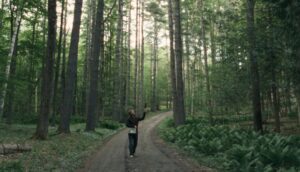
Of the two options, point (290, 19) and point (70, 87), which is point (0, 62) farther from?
point (290, 19)

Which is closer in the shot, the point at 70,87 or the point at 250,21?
the point at 250,21

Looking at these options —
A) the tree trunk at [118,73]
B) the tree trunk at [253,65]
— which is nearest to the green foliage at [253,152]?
the tree trunk at [253,65]

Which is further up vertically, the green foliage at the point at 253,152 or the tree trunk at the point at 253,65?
the tree trunk at the point at 253,65

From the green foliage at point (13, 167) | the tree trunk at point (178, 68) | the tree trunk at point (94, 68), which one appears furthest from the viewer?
the tree trunk at point (178, 68)

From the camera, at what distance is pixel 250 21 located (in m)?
16.1

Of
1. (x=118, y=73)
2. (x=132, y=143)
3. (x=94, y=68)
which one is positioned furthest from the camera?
(x=118, y=73)

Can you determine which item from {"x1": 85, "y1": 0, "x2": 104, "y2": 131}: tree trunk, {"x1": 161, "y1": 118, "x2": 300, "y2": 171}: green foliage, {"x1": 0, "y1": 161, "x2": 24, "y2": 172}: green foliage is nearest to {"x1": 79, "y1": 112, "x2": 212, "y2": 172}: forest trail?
{"x1": 161, "y1": 118, "x2": 300, "y2": 171}: green foliage

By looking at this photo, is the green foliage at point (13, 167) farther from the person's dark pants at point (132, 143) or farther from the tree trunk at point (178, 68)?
the tree trunk at point (178, 68)

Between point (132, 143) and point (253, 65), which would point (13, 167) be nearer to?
point (132, 143)

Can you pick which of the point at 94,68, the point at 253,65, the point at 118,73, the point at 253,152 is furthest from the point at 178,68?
the point at 253,152

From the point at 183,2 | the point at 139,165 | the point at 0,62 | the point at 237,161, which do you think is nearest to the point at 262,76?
the point at 237,161

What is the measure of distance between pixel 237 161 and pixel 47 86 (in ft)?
30.7

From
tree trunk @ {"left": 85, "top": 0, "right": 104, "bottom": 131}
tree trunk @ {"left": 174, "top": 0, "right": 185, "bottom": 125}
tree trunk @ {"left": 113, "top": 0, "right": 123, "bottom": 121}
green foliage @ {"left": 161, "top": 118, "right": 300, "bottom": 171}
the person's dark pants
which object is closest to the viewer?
green foliage @ {"left": 161, "top": 118, "right": 300, "bottom": 171}

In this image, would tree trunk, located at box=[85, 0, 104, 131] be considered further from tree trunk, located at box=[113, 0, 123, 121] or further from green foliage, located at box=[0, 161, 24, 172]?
green foliage, located at box=[0, 161, 24, 172]
